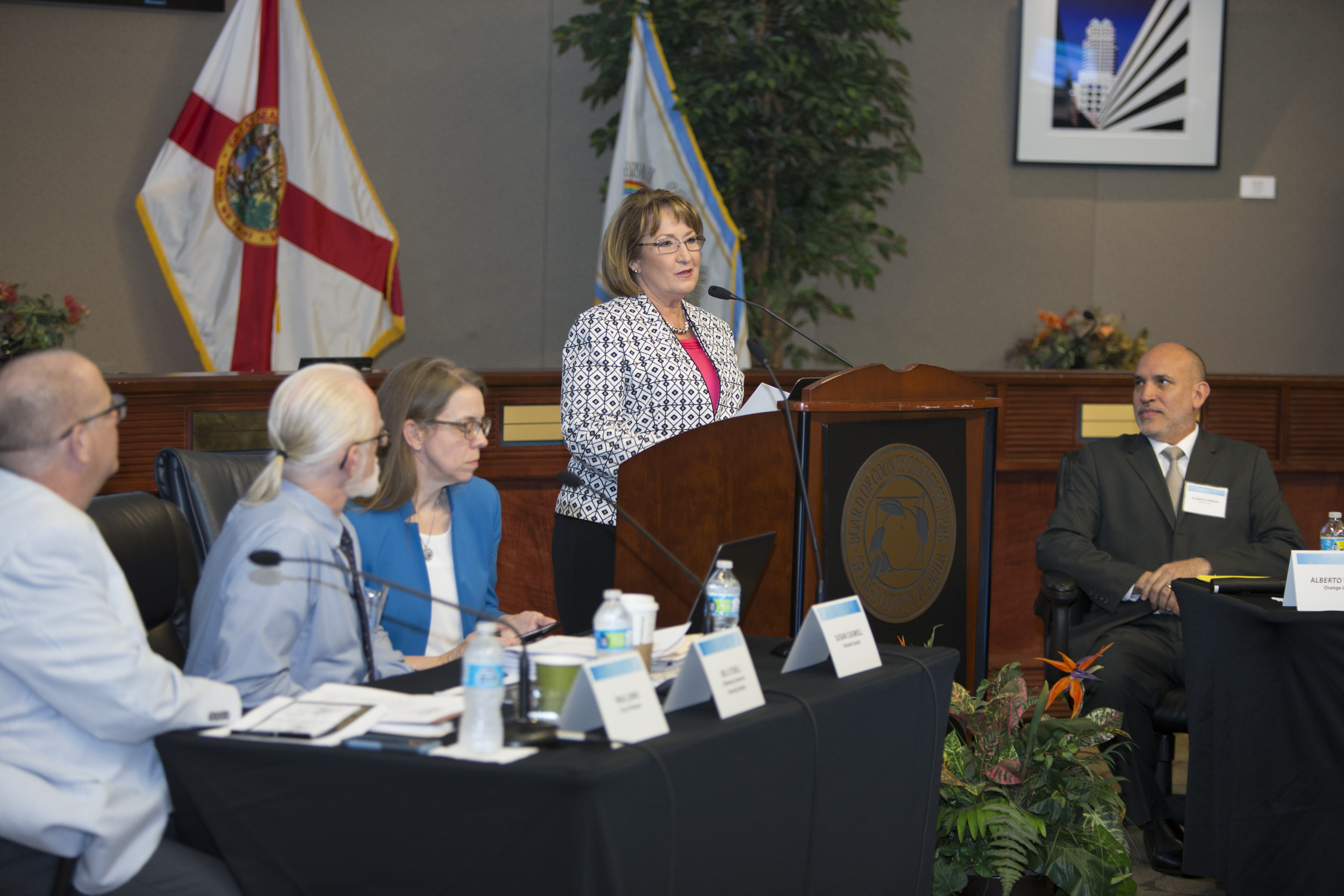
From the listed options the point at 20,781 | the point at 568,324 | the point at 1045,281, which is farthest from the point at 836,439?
the point at 1045,281

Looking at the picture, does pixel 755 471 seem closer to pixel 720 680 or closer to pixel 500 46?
pixel 720 680

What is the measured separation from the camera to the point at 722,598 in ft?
5.59

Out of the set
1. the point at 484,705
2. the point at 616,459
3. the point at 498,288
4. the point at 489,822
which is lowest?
the point at 489,822

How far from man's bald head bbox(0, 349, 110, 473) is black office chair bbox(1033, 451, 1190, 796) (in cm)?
218

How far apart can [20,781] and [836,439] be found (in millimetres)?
1371

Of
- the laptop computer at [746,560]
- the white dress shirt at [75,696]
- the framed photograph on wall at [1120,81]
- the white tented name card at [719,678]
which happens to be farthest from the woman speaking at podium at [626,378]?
the framed photograph on wall at [1120,81]

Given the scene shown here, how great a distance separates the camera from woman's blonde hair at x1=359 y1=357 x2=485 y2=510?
210 centimetres

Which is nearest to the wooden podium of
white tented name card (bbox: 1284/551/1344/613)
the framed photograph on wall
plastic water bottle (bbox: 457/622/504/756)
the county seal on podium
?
the county seal on podium

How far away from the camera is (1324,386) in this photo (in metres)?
4.43

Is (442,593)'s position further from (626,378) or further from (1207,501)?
(1207,501)

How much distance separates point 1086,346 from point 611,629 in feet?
12.7

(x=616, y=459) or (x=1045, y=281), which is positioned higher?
(x=1045, y=281)

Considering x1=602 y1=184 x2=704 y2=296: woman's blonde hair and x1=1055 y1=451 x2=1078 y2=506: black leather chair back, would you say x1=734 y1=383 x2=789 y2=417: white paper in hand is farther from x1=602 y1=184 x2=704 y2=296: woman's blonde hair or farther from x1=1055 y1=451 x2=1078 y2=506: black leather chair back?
x1=1055 y1=451 x2=1078 y2=506: black leather chair back

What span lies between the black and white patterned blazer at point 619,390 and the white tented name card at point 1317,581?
47.2 inches
